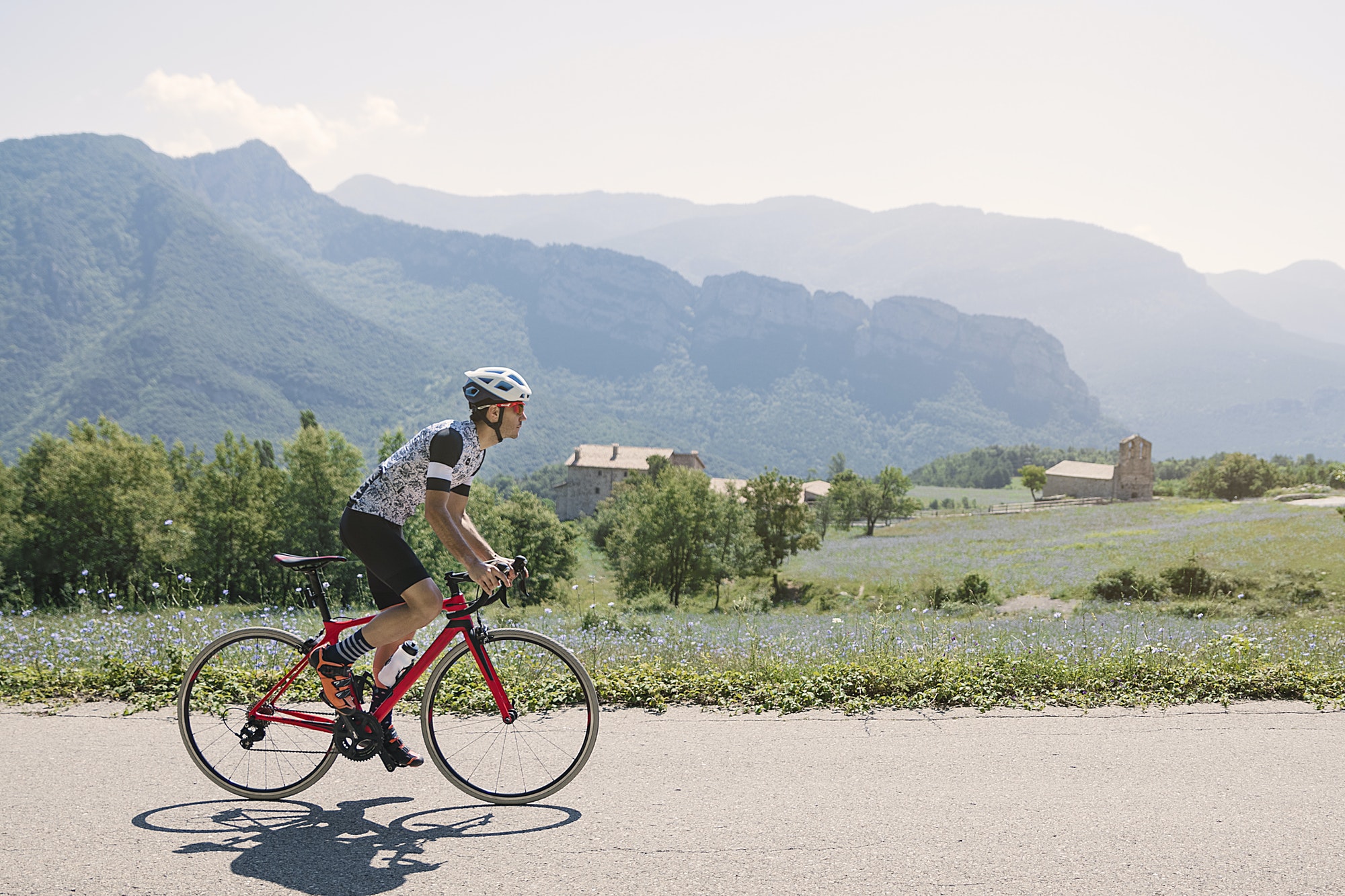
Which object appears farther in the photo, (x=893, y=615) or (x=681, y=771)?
(x=893, y=615)

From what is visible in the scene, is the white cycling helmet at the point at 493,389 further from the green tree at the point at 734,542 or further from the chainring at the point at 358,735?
the green tree at the point at 734,542

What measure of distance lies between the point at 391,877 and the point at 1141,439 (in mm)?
96689

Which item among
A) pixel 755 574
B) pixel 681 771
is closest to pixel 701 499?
pixel 755 574

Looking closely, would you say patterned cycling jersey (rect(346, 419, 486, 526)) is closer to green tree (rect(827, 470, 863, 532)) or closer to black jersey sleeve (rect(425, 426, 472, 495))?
black jersey sleeve (rect(425, 426, 472, 495))

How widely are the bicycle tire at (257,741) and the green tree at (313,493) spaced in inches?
1201

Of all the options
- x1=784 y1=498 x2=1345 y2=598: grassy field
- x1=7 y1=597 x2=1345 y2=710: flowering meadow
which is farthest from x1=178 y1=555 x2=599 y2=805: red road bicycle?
x1=784 y1=498 x2=1345 y2=598: grassy field

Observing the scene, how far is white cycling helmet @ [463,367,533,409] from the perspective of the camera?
4.29m

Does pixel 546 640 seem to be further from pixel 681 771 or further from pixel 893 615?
pixel 893 615

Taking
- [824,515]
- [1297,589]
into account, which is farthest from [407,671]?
[824,515]

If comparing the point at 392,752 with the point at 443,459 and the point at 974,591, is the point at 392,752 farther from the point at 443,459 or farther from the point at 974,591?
the point at 974,591

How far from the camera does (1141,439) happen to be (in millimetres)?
85312

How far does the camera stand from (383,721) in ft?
14.4

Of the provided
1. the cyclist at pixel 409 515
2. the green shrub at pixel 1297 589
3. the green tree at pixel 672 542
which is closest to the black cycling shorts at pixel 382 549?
the cyclist at pixel 409 515

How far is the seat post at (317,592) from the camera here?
4469mm
